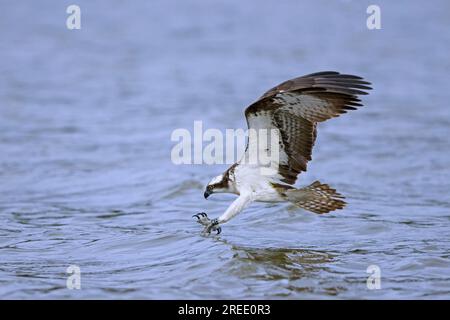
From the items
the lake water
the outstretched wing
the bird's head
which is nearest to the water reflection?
the lake water

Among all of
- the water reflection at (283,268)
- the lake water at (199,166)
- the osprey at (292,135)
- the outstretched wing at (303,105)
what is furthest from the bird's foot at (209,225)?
the outstretched wing at (303,105)

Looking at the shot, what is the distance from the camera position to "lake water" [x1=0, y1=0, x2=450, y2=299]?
302 inches

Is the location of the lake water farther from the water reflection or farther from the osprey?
the osprey

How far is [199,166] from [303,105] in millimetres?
5351

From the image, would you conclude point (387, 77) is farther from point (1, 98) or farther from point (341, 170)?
point (1, 98)

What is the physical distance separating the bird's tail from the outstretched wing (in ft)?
1.18

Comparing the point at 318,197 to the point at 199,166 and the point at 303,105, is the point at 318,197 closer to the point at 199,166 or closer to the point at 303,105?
the point at 303,105

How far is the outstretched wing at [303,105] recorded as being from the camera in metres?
7.39

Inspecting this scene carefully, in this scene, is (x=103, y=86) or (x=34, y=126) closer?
(x=34, y=126)

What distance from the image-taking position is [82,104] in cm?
1692

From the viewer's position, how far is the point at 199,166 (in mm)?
12828
